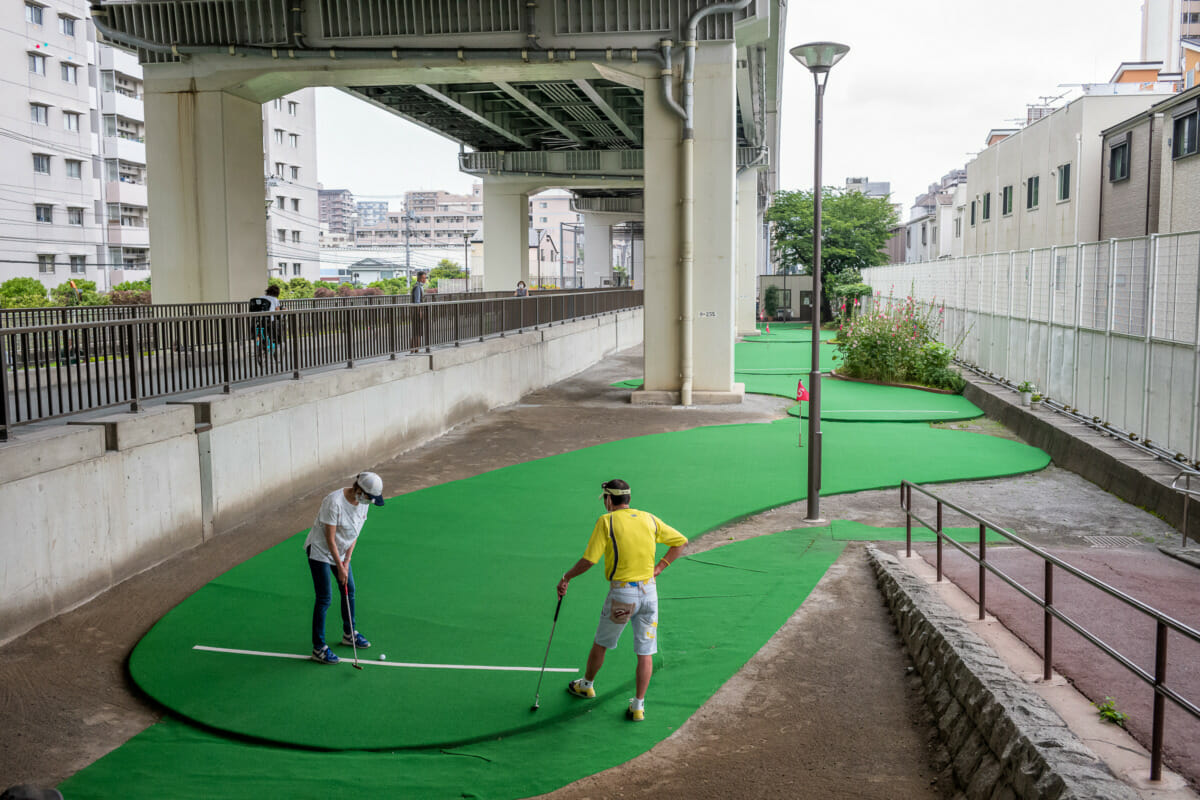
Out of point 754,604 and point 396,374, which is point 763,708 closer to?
point 754,604

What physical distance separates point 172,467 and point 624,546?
6.78 meters

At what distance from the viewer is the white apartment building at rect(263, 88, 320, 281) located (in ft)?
291

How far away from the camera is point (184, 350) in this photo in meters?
12.8

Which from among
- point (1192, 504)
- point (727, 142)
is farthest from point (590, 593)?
point (727, 142)

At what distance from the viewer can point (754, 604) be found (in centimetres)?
984

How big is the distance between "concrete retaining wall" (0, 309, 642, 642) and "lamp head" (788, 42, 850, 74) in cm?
838

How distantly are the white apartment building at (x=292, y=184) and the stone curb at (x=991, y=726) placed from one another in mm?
84911

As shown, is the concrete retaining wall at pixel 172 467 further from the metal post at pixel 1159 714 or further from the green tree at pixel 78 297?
the green tree at pixel 78 297

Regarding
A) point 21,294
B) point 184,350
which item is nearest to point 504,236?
point 21,294

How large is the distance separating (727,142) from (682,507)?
12663 millimetres

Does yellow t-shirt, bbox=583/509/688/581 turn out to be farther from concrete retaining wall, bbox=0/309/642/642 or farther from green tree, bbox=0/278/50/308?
green tree, bbox=0/278/50/308

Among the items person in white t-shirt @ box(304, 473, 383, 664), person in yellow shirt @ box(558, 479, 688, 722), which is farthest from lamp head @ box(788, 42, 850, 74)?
person in white t-shirt @ box(304, 473, 383, 664)

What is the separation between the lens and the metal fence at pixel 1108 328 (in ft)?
43.3

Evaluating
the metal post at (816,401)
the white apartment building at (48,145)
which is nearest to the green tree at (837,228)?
the white apartment building at (48,145)
